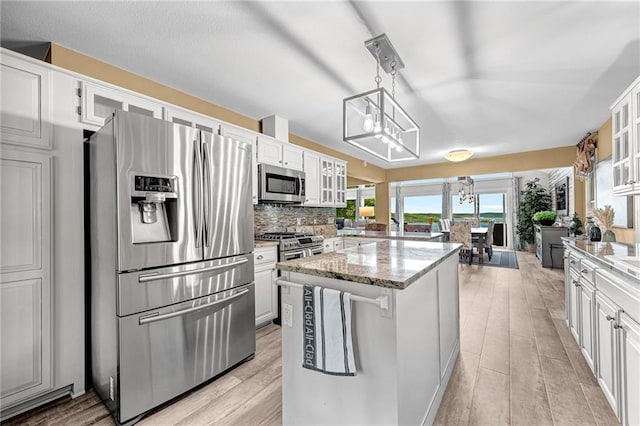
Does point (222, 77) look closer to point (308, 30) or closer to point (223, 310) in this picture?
point (308, 30)

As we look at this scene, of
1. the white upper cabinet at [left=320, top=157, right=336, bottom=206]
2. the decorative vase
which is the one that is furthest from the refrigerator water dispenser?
the decorative vase

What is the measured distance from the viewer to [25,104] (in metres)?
1.72

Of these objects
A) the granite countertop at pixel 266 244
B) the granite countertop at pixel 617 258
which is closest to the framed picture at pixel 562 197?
the granite countertop at pixel 617 258

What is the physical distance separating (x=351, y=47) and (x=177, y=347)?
251 centimetres

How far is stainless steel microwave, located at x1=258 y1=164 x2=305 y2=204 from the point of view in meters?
3.38

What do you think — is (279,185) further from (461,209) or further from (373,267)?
(461,209)

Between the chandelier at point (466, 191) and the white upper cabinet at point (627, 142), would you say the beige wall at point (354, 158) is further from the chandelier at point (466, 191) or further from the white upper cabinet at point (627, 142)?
the chandelier at point (466, 191)

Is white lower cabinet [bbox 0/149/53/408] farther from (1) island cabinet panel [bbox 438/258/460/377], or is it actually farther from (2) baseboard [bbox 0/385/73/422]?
(1) island cabinet panel [bbox 438/258/460/377]

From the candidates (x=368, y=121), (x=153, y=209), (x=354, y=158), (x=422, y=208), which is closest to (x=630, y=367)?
(x=368, y=121)

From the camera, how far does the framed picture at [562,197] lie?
6344 mm

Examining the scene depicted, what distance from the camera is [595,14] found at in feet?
5.96

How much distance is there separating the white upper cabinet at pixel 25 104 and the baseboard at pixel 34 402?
1588 millimetres

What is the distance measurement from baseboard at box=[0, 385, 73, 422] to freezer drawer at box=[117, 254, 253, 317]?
33.1 inches

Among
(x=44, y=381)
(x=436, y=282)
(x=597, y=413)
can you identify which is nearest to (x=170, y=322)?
(x=44, y=381)
